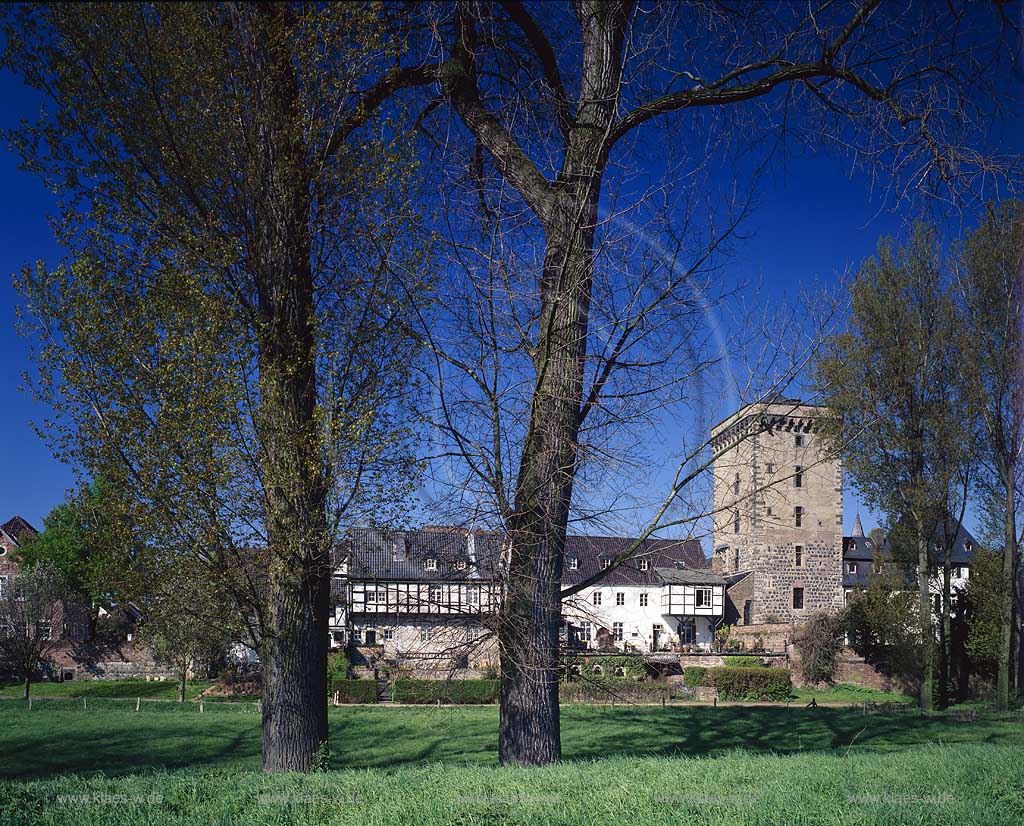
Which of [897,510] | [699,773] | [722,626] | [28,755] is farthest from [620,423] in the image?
[722,626]

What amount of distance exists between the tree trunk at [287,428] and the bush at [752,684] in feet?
101

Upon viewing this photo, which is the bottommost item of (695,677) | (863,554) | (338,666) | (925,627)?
(695,677)

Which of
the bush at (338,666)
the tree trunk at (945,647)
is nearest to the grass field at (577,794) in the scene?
the tree trunk at (945,647)

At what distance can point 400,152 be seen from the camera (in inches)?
282

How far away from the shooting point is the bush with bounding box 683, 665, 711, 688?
1493 inches

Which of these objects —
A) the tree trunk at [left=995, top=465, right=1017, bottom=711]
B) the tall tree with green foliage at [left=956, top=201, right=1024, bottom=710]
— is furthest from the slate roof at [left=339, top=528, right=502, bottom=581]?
the tree trunk at [left=995, top=465, right=1017, bottom=711]

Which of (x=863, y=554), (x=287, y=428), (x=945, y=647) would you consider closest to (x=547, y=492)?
(x=287, y=428)

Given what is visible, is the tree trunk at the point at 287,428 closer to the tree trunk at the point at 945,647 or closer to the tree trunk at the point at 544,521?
the tree trunk at the point at 544,521

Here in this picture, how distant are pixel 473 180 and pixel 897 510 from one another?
22971 millimetres

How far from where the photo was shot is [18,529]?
51.6 m

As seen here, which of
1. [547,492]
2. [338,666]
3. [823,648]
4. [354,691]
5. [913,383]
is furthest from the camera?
[823,648]

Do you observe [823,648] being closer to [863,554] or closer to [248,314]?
[863,554]

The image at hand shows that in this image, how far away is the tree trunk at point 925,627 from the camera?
2573 cm

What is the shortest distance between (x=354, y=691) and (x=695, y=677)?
53.5 feet
